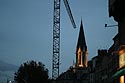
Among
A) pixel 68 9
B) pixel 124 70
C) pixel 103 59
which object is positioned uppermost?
pixel 68 9

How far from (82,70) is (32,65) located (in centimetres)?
7920

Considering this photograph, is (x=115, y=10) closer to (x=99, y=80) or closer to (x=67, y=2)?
(x=99, y=80)

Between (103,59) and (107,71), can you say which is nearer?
(107,71)

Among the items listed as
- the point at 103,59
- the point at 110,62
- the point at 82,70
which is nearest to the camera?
the point at 110,62

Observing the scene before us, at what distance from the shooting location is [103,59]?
104812 millimetres

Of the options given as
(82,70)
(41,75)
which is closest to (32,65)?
(41,75)

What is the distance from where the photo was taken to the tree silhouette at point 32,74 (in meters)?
114

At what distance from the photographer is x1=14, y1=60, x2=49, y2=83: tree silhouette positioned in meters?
114

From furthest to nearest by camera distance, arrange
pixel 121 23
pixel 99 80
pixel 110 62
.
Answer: pixel 99 80 → pixel 110 62 → pixel 121 23

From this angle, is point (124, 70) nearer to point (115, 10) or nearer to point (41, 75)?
point (115, 10)

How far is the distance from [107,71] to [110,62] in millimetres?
5614

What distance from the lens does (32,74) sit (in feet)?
377

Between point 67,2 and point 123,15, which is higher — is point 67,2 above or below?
above

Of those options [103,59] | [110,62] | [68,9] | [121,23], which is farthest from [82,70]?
[121,23]
